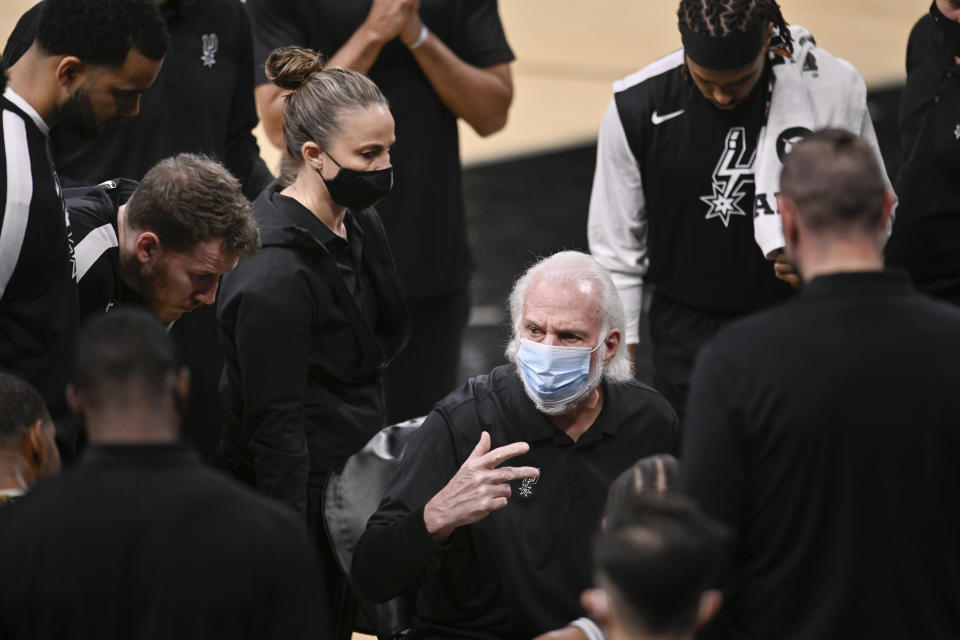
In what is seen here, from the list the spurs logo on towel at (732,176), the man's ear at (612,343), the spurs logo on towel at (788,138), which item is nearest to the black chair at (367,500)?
the man's ear at (612,343)

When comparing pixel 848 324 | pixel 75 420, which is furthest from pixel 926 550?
pixel 75 420

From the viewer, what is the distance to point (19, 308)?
2928 millimetres

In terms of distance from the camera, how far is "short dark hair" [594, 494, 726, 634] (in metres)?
2.02

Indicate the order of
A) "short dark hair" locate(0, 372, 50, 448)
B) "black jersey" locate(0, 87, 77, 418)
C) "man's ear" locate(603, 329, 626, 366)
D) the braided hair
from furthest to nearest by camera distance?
the braided hair < "man's ear" locate(603, 329, 626, 366) < "black jersey" locate(0, 87, 77, 418) < "short dark hair" locate(0, 372, 50, 448)

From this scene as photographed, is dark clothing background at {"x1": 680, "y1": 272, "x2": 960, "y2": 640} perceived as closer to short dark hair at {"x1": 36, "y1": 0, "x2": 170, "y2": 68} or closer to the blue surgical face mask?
the blue surgical face mask

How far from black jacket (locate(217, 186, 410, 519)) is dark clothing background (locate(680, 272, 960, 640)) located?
59.4 inches

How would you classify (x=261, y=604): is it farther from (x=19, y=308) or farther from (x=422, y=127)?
(x=422, y=127)

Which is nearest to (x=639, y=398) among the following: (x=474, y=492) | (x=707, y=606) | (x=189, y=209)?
(x=474, y=492)

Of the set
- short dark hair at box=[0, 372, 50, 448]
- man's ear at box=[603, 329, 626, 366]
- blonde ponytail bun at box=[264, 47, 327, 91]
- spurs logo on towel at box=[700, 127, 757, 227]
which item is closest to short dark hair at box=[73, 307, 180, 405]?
short dark hair at box=[0, 372, 50, 448]

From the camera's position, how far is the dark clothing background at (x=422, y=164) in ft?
15.4

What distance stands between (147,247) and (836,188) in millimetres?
1734

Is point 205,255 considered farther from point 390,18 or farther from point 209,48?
point 390,18

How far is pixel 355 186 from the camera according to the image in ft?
12.4

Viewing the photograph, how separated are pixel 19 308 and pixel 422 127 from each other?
2124mm
